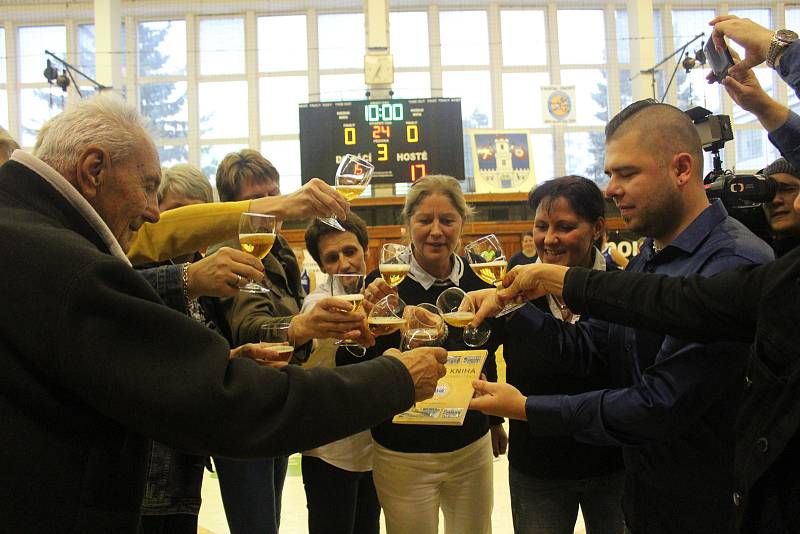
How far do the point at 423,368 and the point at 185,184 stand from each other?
152 centimetres

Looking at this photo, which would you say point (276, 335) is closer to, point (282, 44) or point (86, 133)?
point (86, 133)

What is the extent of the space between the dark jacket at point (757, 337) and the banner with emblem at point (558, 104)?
10932 mm

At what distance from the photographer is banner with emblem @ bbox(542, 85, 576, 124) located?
11.8 m

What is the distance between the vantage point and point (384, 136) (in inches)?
317

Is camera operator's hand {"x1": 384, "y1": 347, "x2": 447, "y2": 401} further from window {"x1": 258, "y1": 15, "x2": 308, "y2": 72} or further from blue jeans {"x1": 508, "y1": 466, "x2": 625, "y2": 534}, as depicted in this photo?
window {"x1": 258, "y1": 15, "x2": 308, "y2": 72}

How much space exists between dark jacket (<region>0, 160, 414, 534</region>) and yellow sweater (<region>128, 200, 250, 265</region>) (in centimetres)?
97

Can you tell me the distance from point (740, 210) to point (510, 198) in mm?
7298

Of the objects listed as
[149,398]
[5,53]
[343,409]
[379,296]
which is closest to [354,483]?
[379,296]

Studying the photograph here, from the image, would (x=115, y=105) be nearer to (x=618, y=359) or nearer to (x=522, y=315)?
(x=522, y=315)

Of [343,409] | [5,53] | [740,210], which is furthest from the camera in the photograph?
[5,53]

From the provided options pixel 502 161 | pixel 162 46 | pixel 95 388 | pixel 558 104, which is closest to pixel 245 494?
pixel 95 388

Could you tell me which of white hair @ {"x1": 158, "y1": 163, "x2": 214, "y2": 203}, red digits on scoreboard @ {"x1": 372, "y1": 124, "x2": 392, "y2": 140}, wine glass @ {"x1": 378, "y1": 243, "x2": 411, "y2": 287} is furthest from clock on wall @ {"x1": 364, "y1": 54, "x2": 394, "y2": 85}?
wine glass @ {"x1": 378, "y1": 243, "x2": 411, "y2": 287}

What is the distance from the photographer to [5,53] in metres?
12.7

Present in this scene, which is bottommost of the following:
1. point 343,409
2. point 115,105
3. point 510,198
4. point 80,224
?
point 343,409
